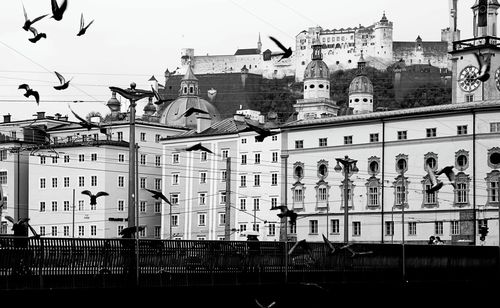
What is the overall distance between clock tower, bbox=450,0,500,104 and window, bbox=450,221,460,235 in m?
21.6

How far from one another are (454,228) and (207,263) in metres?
71.7

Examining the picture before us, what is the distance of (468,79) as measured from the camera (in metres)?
131

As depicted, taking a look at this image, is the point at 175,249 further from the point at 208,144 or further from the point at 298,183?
the point at 208,144

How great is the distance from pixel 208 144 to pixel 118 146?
12.2 metres

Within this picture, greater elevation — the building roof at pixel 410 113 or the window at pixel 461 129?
the building roof at pixel 410 113

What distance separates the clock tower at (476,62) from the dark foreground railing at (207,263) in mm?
72165

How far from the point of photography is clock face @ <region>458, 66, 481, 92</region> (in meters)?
130

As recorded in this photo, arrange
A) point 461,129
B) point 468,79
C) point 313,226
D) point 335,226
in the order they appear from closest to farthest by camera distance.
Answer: point 461,129
point 335,226
point 313,226
point 468,79

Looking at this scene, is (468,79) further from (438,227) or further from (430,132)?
(438,227)

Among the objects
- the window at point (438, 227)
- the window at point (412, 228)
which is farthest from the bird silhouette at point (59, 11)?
the window at point (412, 228)

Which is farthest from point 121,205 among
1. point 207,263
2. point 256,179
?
point 207,263

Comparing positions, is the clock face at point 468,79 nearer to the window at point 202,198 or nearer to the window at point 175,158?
the window at point 202,198

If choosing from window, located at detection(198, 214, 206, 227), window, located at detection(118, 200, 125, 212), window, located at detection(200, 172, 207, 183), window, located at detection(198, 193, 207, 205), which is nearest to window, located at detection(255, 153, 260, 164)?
window, located at detection(200, 172, 207, 183)

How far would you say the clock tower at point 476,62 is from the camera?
12950cm
